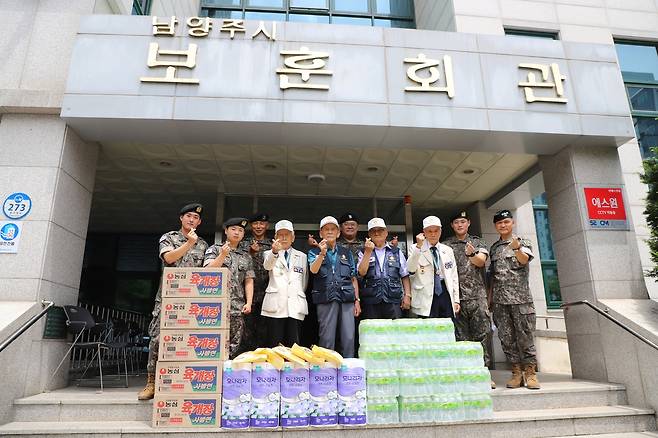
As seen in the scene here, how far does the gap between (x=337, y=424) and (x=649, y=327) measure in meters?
3.84

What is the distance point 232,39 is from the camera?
5641mm

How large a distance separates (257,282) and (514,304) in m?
3.11

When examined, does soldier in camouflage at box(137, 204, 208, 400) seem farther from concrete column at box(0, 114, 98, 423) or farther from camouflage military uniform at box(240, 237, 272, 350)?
concrete column at box(0, 114, 98, 423)

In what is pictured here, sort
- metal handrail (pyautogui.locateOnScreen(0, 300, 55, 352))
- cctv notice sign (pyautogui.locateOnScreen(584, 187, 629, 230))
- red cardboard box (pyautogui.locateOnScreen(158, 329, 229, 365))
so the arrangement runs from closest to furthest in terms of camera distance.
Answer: red cardboard box (pyautogui.locateOnScreen(158, 329, 229, 365))
metal handrail (pyautogui.locateOnScreen(0, 300, 55, 352))
cctv notice sign (pyautogui.locateOnScreen(584, 187, 629, 230))

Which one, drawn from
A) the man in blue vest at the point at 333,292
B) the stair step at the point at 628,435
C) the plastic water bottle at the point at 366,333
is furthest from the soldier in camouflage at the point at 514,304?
the plastic water bottle at the point at 366,333

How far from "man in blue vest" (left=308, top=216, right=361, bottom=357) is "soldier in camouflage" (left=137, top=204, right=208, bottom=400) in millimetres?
1321

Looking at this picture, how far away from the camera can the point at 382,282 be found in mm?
4816

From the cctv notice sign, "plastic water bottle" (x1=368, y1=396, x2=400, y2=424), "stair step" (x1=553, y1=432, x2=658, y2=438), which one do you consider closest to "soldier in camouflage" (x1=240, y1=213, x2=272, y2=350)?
"plastic water bottle" (x1=368, y1=396, x2=400, y2=424)

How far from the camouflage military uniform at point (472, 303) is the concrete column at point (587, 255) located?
5.41ft

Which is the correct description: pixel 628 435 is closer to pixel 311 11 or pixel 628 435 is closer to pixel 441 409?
pixel 441 409

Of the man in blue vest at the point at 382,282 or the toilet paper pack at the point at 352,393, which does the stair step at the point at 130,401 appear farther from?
the toilet paper pack at the point at 352,393

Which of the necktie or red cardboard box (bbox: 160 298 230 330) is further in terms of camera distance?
the necktie

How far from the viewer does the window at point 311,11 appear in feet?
36.3

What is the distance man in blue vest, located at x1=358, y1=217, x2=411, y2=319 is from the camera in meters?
4.80
